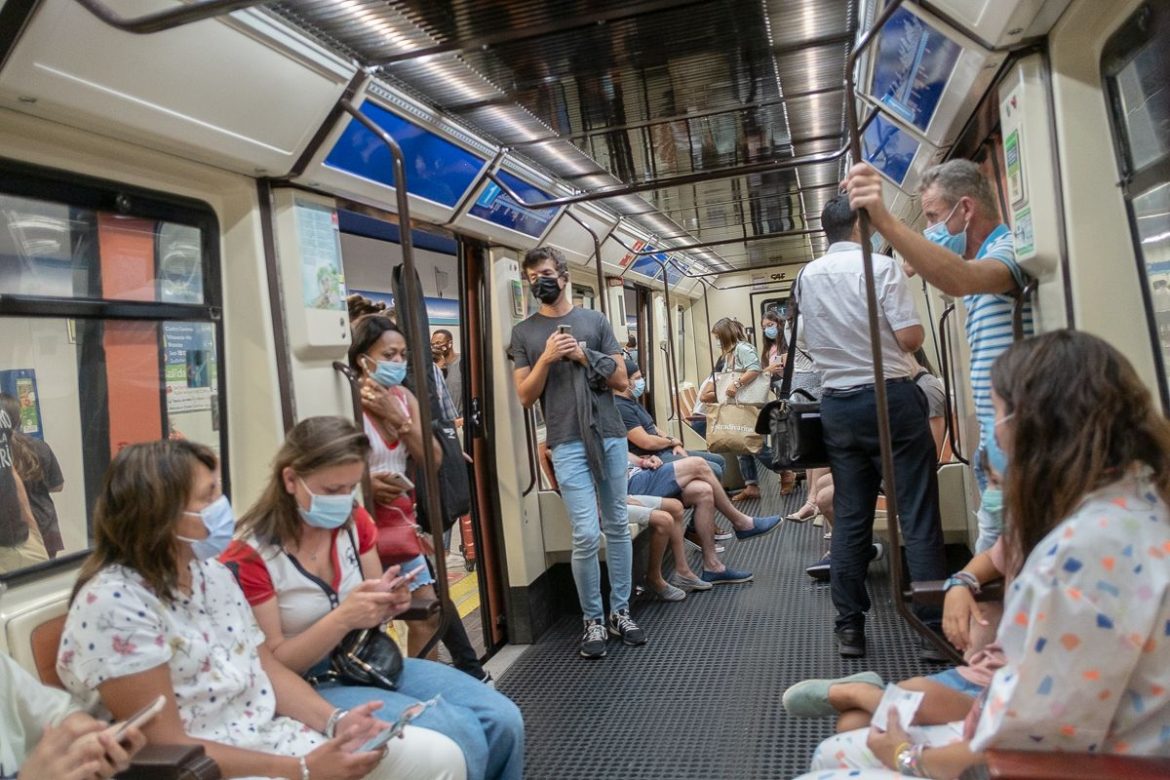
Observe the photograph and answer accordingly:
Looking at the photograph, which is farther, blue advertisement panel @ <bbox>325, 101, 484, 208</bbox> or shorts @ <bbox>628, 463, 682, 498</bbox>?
shorts @ <bbox>628, 463, 682, 498</bbox>

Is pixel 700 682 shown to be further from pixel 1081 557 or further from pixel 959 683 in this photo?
pixel 1081 557

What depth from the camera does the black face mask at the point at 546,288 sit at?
3.93 m

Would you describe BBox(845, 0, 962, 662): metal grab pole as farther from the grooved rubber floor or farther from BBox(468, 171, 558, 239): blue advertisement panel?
BBox(468, 171, 558, 239): blue advertisement panel

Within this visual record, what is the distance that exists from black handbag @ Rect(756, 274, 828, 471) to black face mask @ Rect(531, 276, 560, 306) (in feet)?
3.54

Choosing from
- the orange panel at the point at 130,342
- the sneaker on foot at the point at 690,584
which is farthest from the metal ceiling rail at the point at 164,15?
the sneaker on foot at the point at 690,584

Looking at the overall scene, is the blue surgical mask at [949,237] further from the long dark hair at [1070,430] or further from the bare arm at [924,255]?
the long dark hair at [1070,430]

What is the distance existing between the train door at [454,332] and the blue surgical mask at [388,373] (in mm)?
447

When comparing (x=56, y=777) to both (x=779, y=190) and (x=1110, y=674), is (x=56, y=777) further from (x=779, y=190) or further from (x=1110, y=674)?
(x=779, y=190)

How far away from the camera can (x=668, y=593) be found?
15.8 ft

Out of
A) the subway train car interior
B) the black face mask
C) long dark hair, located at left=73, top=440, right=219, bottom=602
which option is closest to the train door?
the subway train car interior

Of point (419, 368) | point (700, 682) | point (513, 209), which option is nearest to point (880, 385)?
point (419, 368)

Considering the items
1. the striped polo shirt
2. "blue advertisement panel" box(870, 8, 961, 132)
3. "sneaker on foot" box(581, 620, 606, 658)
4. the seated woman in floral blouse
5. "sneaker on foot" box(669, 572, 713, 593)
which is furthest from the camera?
"sneaker on foot" box(669, 572, 713, 593)

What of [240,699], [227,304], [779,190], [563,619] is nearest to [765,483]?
[779,190]

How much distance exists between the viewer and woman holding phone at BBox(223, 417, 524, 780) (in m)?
2.19
